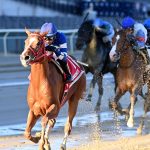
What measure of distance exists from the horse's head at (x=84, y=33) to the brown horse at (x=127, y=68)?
3.25 meters

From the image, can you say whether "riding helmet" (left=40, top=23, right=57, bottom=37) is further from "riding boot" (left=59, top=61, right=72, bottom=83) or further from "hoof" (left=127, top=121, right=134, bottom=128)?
"hoof" (left=127, top=121, right=134, bottom=128)

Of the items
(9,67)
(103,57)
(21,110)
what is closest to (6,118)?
(21,110)

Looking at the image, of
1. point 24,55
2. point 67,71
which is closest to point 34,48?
point 24,55

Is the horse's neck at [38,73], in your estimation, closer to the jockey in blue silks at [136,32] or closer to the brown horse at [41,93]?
the brown horse at [41,93]

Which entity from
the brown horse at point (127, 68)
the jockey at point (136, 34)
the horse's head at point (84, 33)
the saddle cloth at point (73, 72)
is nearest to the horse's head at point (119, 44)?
the brown horse at point (127, 68)

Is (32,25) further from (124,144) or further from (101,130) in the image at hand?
(124,144)

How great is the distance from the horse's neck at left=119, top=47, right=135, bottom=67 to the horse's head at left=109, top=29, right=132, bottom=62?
0.23 meters

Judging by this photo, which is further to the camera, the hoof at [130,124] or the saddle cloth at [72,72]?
the hoof at [130,124]

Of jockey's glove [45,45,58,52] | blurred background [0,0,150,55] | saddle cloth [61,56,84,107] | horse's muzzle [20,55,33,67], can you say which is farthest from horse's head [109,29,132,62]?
blurred background [0,0,150,55]

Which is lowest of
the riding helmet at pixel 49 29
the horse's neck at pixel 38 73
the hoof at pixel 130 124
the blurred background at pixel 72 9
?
the blurred background at pixel 72 9

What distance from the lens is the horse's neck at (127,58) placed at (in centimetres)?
1373

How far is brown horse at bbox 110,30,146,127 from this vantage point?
13.3 meters

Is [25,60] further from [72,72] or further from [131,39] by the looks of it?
[131,39]

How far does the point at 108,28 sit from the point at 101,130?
15.7ft
